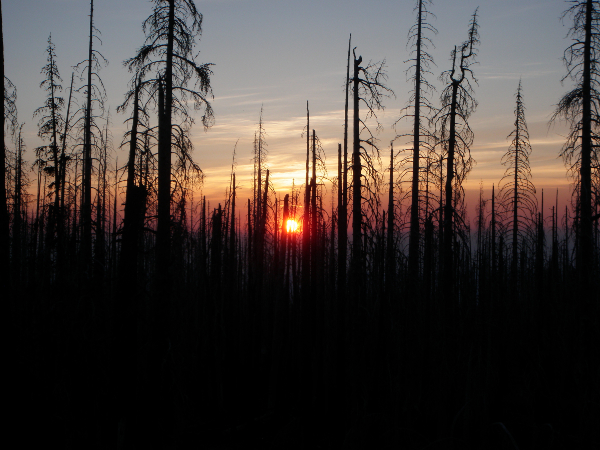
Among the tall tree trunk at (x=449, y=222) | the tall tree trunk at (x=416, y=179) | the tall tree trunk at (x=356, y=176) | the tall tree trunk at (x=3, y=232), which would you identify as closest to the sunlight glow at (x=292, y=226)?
the tall tree trunk at (x=416, y=179)

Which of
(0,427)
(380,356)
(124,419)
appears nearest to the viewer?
(0,427)

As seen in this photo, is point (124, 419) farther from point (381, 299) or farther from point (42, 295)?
point (381, 299)

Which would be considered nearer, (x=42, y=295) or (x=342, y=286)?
(x=342, y=286)

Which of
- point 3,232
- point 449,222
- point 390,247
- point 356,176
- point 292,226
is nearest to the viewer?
point 3,232

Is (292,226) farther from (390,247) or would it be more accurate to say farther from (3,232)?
(3,232)

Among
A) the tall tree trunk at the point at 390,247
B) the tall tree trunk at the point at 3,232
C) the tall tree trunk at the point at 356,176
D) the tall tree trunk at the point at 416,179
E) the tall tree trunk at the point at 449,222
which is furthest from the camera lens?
the tall tree trunk at the point at 416,179

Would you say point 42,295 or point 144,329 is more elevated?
point 42,295

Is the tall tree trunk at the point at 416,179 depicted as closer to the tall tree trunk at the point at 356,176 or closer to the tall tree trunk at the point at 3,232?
the tall tree trunk at the point at 356,176

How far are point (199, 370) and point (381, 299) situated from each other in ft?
28.3

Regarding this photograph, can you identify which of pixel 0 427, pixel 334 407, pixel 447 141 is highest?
pixel 447 141

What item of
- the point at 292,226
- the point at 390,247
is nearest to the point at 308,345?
the point at 390,247

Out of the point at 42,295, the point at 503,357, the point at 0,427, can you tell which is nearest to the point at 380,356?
the point at 503,357

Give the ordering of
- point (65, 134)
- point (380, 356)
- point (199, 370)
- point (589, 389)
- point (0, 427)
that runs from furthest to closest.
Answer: point (65, 134), point (199, 370), point (380, 356), point (589, 389), point (0, 427)

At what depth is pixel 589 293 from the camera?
46.5 ft
